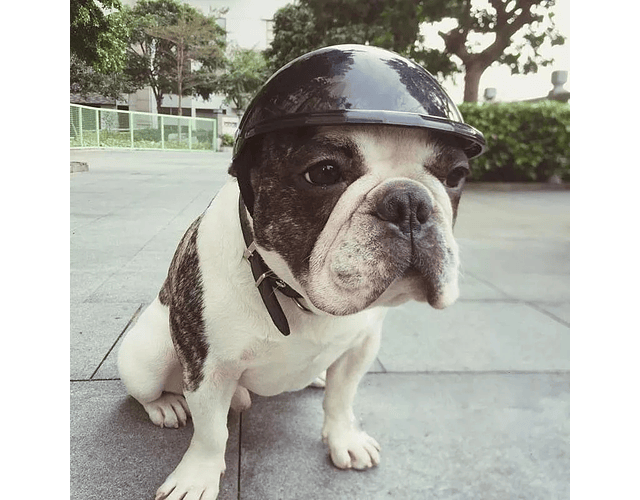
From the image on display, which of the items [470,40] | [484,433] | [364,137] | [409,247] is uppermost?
[470,40]

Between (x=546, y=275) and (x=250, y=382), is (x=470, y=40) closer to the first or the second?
(x=546, y=275)

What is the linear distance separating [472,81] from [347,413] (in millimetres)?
4487

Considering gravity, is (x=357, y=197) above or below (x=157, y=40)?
below

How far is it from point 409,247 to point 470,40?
5.62 m

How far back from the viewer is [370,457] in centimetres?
158

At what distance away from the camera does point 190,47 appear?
5.97 feet

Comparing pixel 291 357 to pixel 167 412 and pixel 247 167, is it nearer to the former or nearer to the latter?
pixel 247 167

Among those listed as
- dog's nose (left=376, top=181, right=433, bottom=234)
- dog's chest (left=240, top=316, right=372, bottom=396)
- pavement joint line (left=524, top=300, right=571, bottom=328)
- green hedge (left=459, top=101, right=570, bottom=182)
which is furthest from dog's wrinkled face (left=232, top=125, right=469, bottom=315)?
green hedge (left=459, top=101, right=570, bottom=182)

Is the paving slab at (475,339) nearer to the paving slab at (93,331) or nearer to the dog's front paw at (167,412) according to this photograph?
the dog's front paw at (167,412)

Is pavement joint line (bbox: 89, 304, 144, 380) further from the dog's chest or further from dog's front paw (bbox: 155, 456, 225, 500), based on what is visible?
the dog's chest

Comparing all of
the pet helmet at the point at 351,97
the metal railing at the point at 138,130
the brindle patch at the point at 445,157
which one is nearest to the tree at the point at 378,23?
the metal railing at the point at 138,130

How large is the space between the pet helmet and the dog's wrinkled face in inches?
1.6

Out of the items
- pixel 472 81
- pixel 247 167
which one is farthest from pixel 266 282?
pixel 472 81
